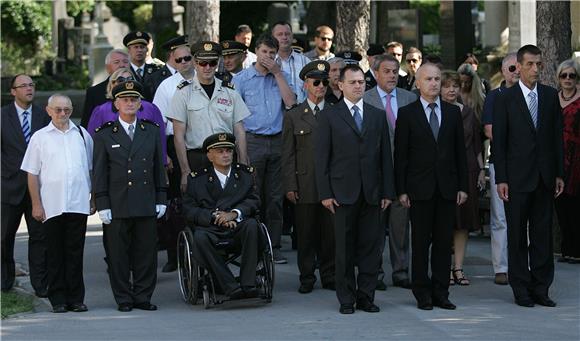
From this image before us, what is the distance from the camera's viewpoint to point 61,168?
36.3 ft

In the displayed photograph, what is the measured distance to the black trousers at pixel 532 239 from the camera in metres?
11.0

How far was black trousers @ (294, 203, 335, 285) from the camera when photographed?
462 inches

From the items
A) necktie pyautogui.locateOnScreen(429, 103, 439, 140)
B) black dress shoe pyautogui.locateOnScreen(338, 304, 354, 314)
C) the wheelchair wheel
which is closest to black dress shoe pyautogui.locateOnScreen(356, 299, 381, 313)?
black dress shoe pyautogui.locateOnScreen(338, 304, 354, 314)

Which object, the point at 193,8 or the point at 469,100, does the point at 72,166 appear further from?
the point at 193,8

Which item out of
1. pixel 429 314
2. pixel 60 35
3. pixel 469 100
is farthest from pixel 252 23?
pixel 429 314

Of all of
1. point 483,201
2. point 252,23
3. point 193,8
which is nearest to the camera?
point 483,201

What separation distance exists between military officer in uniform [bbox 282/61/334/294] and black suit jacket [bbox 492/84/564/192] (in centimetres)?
170

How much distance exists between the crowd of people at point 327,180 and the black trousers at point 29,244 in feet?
0.09

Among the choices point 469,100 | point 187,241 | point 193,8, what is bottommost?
point 187,241

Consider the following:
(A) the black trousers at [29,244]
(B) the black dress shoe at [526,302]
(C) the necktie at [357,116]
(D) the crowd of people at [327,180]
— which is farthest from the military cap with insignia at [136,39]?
(B) the black dress shoe at [526,302]

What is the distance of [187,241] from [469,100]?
11.4 feet

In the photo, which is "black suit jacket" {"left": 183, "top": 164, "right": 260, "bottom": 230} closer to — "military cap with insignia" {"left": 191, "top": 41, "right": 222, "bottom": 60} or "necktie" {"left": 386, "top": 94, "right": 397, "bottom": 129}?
"military cap with insignia" {"left": 191, "top": 41, "right": 222, "bottom": 60}

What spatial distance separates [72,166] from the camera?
11094 millimetres

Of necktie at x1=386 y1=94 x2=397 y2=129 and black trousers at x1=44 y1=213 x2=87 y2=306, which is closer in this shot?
black trousers at x1=44 y1=213 x2=87 y2=306
